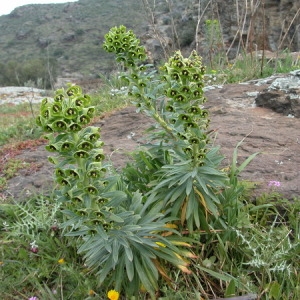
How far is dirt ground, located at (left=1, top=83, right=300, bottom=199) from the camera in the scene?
3.10 metres

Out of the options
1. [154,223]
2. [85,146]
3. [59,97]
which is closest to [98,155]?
[85,146]

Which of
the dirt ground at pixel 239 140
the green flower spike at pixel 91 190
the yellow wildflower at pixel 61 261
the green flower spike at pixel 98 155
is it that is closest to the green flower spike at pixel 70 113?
the green flower spike at pixel 98 155

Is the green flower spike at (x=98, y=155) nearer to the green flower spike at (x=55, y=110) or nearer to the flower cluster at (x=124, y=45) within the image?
the green flower spike at (x=55, y=110)

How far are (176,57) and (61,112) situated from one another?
0.73 meters

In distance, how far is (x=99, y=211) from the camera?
6.29 feet

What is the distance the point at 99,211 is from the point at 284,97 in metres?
3.34

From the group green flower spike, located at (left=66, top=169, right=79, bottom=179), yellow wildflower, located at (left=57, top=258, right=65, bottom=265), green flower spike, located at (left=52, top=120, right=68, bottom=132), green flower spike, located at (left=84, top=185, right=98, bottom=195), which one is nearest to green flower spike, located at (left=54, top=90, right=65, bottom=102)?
green flower spike, located at (left=52, top=120, right=68, bottom=132)

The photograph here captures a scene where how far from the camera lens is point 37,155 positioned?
14.7 feet

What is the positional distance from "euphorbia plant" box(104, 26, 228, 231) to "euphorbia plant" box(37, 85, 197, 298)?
0.55 feet

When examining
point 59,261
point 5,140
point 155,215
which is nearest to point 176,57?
point 155,215

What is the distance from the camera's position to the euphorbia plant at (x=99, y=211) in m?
1.75

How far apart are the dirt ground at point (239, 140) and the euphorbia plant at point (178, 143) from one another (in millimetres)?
273

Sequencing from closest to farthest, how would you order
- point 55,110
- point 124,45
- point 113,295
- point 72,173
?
point 55,110, point 72,173, point 113,295, point 124,45

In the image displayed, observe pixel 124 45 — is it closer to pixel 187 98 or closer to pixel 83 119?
pixel 187 98
